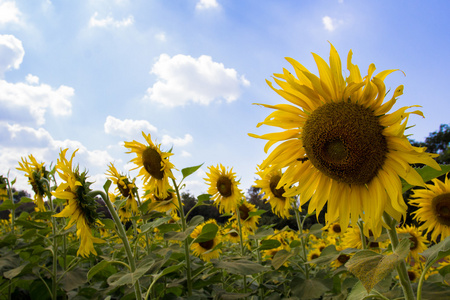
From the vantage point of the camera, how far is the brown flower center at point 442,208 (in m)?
3.44

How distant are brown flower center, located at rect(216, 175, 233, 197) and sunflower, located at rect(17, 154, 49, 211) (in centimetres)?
239

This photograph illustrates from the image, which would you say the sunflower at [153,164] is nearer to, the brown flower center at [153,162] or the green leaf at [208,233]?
the brown flower center at [153,162]

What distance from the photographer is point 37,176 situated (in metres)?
4.03

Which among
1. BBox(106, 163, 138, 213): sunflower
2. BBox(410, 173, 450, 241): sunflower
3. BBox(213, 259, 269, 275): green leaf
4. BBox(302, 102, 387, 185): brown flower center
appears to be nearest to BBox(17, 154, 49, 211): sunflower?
BBox(106, 163, 138, 213): sunflower

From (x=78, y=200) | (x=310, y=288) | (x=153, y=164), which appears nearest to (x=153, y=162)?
(x=153, y=164)

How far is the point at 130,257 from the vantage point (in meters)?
2.25

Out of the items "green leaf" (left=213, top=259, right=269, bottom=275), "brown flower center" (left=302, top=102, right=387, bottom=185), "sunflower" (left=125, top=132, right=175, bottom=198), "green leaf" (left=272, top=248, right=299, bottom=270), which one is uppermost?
"sunflower" (left=125, top=132, right=175, bottom=198)

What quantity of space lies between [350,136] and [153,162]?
2.67 m

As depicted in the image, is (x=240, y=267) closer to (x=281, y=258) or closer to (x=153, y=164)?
(x=281, y=258)

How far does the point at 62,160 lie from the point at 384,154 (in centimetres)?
229

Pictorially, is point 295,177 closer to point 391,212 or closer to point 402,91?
point 391,212

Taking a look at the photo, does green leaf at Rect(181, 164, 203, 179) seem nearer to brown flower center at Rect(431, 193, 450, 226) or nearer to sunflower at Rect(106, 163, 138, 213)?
sunflower at Rect(106, 163, 138, 213)

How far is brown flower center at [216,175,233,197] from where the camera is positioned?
4.90m

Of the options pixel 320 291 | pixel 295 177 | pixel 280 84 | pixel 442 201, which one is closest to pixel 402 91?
pixel 280 84
